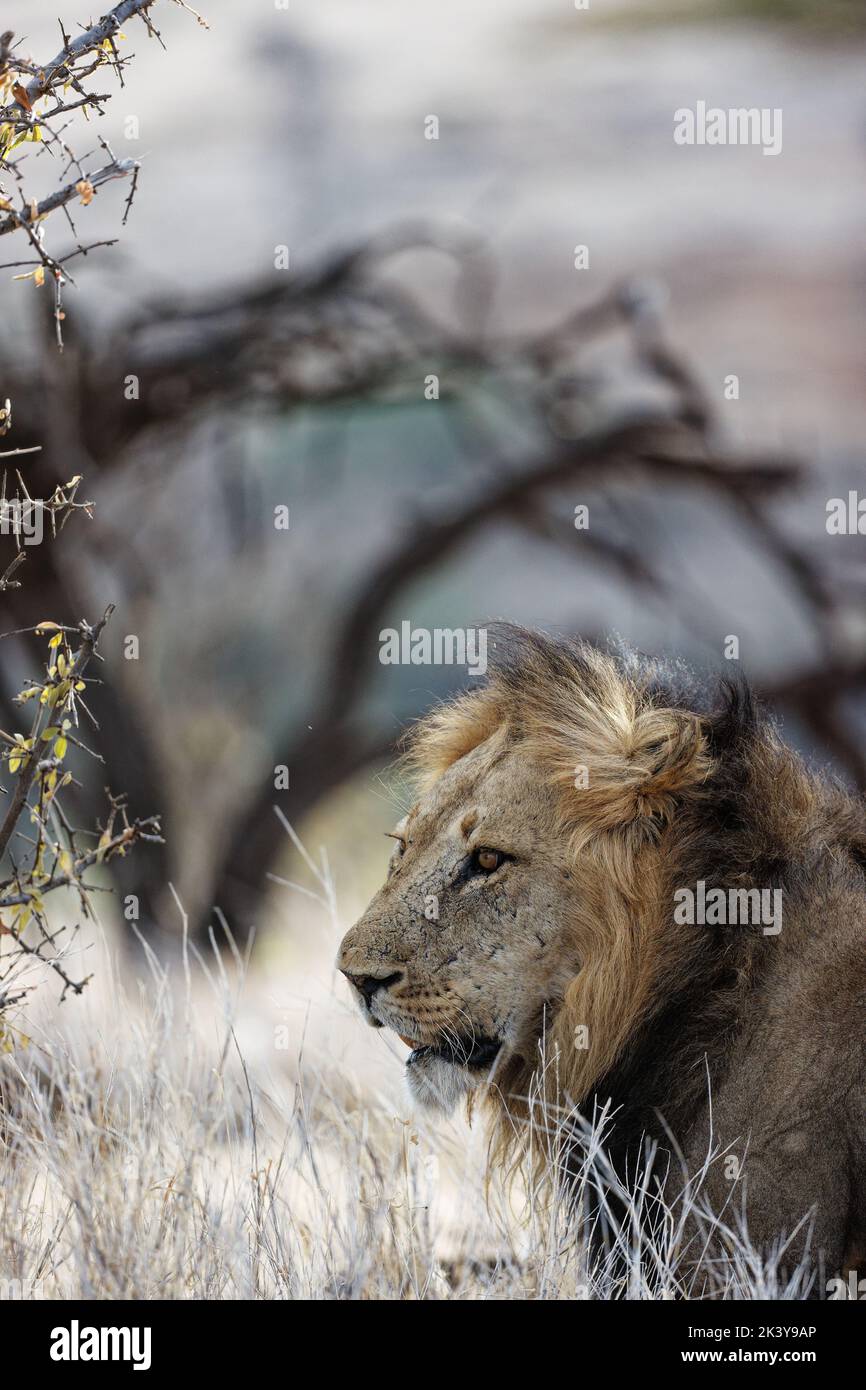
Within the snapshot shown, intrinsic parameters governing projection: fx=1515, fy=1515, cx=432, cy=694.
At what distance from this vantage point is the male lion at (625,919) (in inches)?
118

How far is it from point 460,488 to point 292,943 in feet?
9.95

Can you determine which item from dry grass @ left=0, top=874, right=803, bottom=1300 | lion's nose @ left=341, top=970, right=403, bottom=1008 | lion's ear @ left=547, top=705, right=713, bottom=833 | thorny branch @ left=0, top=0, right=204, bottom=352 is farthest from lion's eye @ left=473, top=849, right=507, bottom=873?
thorny branch @ left=0, top=0, right=204, bottom=352

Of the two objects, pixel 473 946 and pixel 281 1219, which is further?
pixel 281 1219

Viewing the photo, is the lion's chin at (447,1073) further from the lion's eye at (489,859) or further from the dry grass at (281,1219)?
the lion's eye at (489,859)

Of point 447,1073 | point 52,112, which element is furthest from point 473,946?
point 52,112

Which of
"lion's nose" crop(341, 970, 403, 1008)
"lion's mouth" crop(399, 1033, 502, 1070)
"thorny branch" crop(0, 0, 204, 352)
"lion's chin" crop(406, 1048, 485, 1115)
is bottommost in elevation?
"lion's chin" crop(406, 1048, 485, 1115)

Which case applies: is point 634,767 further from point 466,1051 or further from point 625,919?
point 466,1051

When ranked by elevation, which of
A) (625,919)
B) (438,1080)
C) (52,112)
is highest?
(52,112)

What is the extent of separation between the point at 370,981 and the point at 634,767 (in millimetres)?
703

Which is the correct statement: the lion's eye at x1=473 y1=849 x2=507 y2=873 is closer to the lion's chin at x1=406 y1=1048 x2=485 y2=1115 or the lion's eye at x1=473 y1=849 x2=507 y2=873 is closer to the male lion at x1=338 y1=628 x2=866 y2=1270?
the male lion at x1=338 y1=628 x2=866 y2=1270

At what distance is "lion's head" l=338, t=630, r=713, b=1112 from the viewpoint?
3082 mm

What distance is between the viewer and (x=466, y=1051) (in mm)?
3133

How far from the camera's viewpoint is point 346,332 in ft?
30.2
